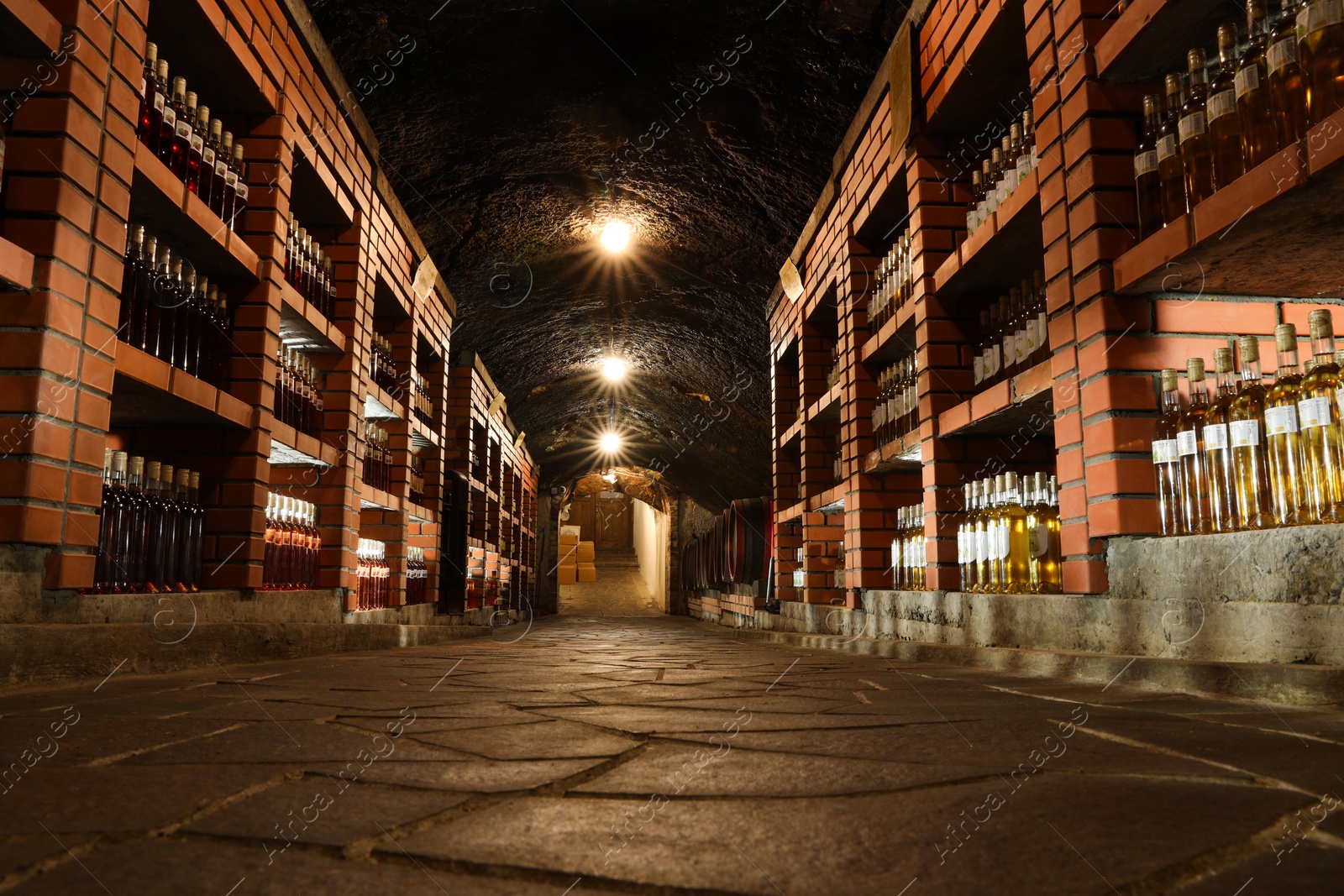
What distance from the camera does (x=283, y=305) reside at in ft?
13.8

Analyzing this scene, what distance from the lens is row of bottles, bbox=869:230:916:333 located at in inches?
186

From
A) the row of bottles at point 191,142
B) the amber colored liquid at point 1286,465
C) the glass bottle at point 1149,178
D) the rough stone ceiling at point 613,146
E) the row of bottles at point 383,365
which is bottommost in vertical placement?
the amber colored liquid at point 1286,465

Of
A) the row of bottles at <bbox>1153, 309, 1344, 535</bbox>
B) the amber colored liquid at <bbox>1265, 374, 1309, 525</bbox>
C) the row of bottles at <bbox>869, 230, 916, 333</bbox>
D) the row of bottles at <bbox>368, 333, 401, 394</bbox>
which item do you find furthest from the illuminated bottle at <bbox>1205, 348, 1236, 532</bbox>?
the row of bottles at <bbox>368, 333, 401, 394</bbox>

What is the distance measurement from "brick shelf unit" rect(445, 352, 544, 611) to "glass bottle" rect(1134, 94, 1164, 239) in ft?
22.0

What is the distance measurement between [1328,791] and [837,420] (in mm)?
5509

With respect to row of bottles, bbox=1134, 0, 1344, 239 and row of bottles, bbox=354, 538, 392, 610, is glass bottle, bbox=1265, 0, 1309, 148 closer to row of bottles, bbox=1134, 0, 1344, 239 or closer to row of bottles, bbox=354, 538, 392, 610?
row of bottles, bbox=1134, 0, 1344, 239

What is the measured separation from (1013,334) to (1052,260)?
837 mm

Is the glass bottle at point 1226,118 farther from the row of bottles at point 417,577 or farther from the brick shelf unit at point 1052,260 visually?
the row of bottles at point 417,577

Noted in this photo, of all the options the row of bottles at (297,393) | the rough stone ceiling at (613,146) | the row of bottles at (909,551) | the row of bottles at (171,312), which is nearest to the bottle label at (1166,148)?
the row of bottles at (909,551)

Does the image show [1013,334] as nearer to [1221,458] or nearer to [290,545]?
[1221,458]

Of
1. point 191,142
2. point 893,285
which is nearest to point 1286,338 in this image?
point 893,285

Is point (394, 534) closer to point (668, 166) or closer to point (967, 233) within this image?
point (668, 166)

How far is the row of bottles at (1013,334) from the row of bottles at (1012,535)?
492mm

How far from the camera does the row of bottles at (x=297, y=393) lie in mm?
4461
